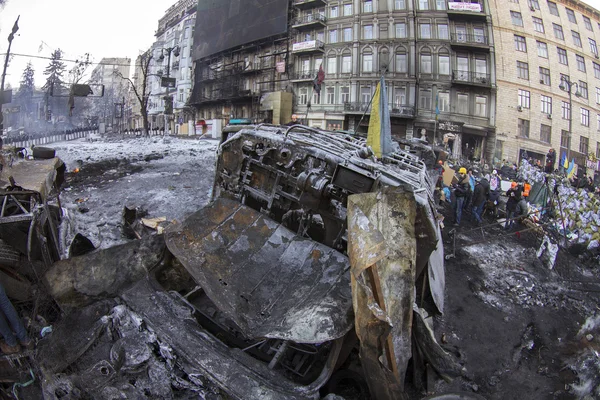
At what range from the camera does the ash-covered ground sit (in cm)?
351

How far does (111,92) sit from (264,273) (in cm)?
2594

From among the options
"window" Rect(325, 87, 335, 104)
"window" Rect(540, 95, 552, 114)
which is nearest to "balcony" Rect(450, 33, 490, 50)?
"window" Rect(540, 95, 552, 114)

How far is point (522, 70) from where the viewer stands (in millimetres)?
7352

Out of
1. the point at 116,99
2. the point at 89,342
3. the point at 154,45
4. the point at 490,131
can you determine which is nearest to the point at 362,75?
the point at 490,131

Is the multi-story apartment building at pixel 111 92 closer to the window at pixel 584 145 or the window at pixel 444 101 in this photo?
the window at pixel 444 101

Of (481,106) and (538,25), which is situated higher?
(538,25)

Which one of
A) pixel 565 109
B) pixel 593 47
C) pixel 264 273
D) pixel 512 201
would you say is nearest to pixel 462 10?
pixel 593 47

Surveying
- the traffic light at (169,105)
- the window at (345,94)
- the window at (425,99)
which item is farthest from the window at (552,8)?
the traffic light at (169,105)

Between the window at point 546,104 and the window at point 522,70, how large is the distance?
0.65m

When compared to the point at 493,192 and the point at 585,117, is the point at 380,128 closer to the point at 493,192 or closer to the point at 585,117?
the point at 493,192

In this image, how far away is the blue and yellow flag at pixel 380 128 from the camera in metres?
5.13

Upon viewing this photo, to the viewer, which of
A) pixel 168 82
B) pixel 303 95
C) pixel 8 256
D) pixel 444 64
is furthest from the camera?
pixel 168 82

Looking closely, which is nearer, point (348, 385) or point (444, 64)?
point (348, 385)

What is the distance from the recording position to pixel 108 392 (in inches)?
85.4
